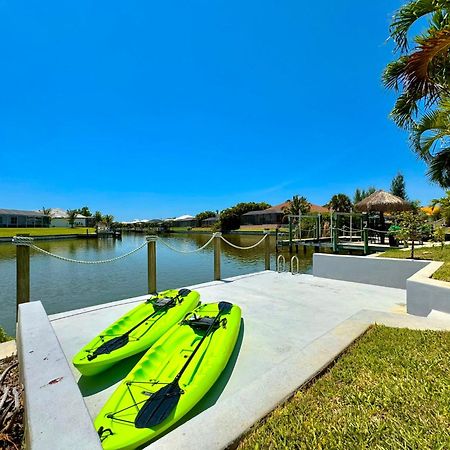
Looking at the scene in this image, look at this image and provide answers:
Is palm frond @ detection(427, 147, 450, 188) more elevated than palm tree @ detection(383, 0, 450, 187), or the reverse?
palm tree @ detection(383, 0, 450, 187)

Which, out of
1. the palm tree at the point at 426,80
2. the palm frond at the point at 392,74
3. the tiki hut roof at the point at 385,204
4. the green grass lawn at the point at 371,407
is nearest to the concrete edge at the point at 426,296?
the green grass lawn at the point at 371,407

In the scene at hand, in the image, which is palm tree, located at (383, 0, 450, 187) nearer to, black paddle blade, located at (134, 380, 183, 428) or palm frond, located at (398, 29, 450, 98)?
palm frond, located at (398, 29, 450, 98)

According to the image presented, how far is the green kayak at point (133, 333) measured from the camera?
2.57 meters

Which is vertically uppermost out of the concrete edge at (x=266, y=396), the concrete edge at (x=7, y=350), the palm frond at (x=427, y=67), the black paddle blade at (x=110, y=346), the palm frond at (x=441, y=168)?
the palm frond at (x=427, y=67)

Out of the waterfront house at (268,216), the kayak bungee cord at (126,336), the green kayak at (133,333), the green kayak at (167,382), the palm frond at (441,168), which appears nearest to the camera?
the green kayak at (167,382)

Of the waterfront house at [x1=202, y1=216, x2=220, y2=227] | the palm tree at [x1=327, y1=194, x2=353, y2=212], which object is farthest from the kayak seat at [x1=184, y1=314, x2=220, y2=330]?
the waterfront house at [x1=202, y1=216, x2=220, y2=227]

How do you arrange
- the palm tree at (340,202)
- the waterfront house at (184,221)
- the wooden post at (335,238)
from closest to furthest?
the wooden post at (335,238), the palm tree at (340,202), the waterfront house at (184,221)

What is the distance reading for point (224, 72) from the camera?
1271 cm

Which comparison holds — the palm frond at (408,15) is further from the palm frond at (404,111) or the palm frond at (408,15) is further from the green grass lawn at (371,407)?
the green grass lawn at (371,407)

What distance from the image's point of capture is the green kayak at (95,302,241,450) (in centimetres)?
172

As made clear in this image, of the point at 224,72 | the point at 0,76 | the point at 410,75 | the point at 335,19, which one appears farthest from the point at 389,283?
the point at 0,76

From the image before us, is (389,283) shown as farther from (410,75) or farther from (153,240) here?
(153,240)

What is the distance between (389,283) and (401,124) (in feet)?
A: 14.6

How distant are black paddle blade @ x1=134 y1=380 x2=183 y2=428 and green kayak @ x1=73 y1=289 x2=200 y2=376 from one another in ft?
2.75
